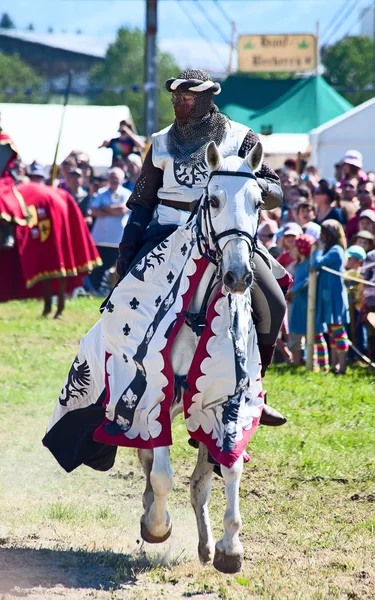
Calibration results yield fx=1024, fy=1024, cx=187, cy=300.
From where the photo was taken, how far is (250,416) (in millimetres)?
4902

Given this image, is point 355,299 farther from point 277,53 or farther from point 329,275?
point 277,53

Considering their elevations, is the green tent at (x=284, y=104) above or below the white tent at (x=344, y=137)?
above

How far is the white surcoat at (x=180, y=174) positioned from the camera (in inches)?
201

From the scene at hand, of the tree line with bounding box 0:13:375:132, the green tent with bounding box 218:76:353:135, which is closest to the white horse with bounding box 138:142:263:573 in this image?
the green tent with bounding box 218:76:353:135

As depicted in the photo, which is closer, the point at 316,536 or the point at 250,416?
the point at 250,416

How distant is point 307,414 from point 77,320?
18.2 ft

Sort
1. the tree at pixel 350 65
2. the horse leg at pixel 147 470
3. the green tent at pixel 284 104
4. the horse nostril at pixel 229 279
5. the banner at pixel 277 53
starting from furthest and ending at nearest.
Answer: the tree at pixel 350 65 → the banner at pixel 277 53 → the green tent at pixel 284 104 → the horse leg at pixel 147 470 → the horse nostril at pixel 229 279

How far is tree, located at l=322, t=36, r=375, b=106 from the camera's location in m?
61.7

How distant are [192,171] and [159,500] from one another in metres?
1.63

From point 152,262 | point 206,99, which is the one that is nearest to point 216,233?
point 152,262

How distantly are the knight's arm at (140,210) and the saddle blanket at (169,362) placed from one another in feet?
0.80

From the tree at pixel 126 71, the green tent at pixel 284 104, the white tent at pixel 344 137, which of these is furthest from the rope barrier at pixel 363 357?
the tree at pixel 126 71

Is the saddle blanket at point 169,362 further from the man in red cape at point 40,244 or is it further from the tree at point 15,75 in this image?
the tree at point 15,75

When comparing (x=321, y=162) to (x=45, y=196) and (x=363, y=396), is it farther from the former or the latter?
(x=363, y=396)
